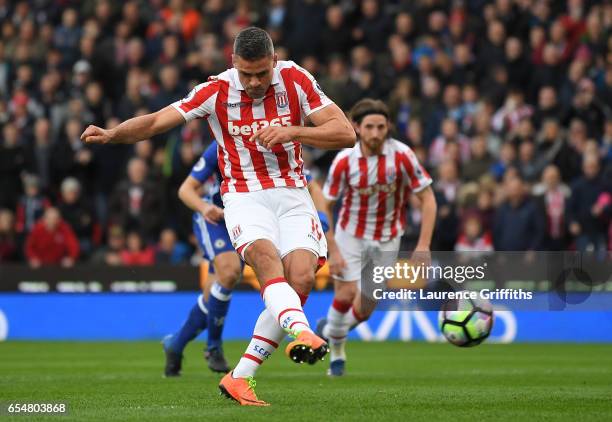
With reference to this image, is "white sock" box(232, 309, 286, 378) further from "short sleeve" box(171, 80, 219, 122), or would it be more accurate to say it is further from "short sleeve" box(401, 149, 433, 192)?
"short sleeve" box(401, 149, 433, 192)

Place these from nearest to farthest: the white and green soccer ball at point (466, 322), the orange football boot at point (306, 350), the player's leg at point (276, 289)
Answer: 1. the orange football boot at point (306, 350)
2. the player's leg at point (276, 289)
3. the white and green soccer ball at point (466, 322)

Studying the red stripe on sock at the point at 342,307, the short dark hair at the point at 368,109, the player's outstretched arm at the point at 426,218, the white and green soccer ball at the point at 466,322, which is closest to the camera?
the white and green soccer ball at the point at 466,322

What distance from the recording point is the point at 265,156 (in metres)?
8.67

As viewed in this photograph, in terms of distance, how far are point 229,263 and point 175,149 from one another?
30.6 feet

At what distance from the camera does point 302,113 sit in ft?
28.6

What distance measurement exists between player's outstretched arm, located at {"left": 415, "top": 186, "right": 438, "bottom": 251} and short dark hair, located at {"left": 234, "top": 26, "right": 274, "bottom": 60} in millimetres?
3621

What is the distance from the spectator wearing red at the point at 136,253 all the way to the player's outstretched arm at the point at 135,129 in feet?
36.7

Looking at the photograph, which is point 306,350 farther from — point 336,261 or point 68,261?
point 68,261

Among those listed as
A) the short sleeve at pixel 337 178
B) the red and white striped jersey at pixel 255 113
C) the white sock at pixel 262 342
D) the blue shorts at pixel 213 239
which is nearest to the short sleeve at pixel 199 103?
the red and white striped jersey at pixel 255 113

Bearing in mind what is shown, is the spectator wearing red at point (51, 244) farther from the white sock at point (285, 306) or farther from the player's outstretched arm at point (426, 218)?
the white sock at point (285, 306)

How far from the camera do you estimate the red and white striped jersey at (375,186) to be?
38.8 feet

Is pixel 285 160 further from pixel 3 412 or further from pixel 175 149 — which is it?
pixel 175 149

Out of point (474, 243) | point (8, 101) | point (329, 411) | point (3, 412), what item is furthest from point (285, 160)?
point (8, 101)

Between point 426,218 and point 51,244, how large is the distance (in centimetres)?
953
